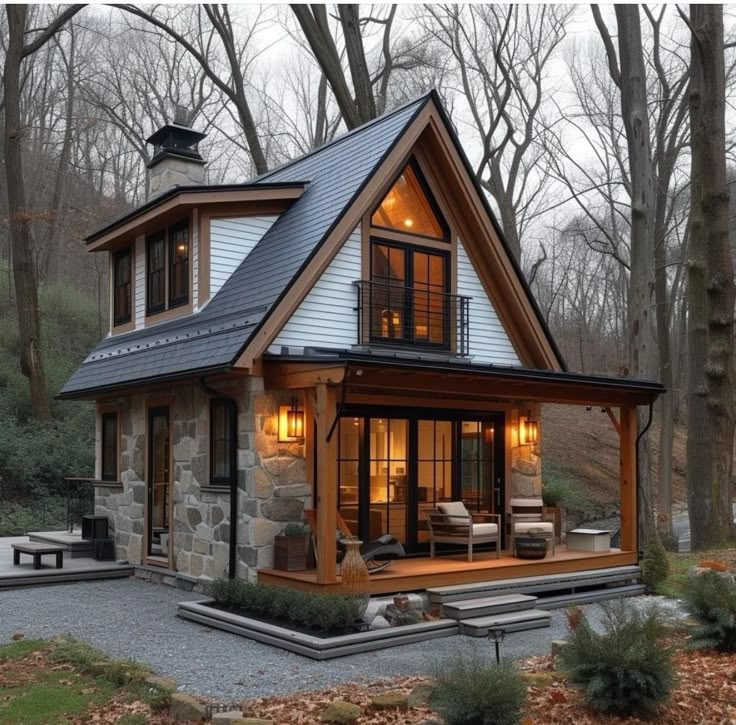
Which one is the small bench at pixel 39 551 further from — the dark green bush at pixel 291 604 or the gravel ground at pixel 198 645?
the dark green bush at pixel 291 604

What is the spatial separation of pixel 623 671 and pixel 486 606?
360 centimetres

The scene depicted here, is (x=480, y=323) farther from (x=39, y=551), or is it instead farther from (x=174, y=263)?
(x=39, y=551)

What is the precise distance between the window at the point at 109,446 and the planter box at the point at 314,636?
465cm

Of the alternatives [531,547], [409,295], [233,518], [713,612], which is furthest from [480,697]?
→ [409,295]

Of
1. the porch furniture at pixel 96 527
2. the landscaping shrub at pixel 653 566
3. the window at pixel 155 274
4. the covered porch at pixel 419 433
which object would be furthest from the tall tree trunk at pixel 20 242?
the landscaping shrub at pixel 653 566

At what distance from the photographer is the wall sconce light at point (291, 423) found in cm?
988

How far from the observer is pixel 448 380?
396 inches

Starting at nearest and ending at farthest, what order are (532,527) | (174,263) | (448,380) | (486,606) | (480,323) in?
(486,606), (448,380), (532,527), (174,263), (480,323)

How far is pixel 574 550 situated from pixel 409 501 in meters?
2.50

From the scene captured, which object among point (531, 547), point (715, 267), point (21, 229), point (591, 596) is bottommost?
point (591, 596)

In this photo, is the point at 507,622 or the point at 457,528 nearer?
the point at 507,622

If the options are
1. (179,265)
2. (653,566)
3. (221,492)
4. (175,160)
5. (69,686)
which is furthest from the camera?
(175,160)

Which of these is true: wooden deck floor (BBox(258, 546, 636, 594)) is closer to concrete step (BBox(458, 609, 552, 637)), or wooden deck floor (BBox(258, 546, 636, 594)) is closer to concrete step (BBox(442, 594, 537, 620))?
concrete step (BBox(442, 594, 537, 620))

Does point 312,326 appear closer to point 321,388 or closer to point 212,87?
point 321,388
